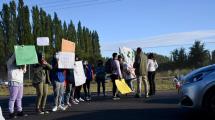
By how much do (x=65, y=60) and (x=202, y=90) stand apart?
17.8 ft

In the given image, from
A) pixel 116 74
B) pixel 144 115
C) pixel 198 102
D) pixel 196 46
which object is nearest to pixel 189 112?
pixel 144 115

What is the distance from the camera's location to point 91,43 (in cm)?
8494

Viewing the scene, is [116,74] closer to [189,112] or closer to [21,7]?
[189,112]

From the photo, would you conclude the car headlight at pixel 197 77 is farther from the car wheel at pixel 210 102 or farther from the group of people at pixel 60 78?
the group of people at pixel 60 78

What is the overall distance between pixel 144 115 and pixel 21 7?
51.4 meters

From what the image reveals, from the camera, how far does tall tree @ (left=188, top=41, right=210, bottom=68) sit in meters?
65.9

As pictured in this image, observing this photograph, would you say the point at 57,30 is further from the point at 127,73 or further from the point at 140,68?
the point at 140,68

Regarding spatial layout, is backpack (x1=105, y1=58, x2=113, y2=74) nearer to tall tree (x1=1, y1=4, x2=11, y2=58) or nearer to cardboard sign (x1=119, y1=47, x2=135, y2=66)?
cardboard sign (x1=119, y1=47, x2=135, y2=66)

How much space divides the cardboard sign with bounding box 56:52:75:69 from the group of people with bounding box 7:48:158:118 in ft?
0.40

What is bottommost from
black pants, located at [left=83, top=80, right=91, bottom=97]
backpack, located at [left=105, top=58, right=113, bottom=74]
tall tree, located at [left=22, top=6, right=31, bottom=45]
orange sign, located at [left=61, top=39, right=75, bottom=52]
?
black pants, located at [left=83, top=80, right=91, bottom=97]

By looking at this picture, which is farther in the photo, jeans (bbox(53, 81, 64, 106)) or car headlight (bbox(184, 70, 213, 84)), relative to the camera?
jeans (bbox(53, 81, 64, 106))

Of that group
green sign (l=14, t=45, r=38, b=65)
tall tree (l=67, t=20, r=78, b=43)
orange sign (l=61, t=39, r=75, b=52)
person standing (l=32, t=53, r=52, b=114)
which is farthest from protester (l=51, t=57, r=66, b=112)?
tall tree (l=67, t=20, r=78, b=43)

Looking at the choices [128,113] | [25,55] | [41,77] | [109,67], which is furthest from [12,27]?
[128,113]

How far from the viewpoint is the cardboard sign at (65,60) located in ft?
47.4
